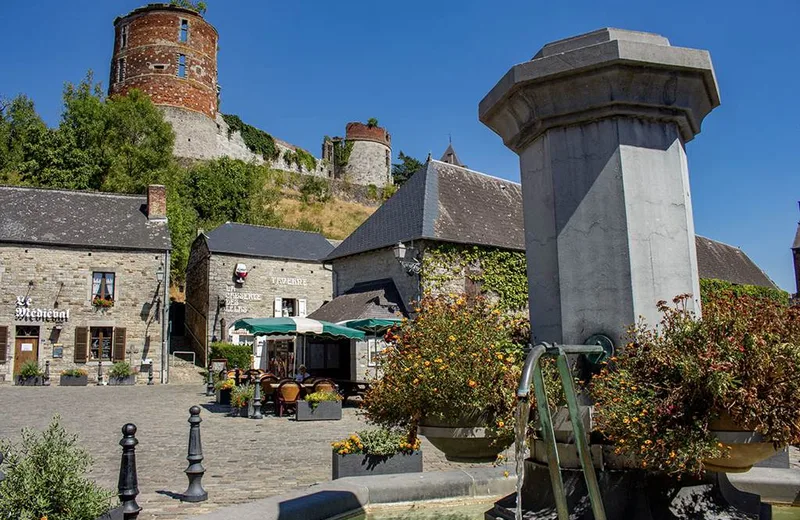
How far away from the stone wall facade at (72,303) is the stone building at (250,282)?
2829 mm

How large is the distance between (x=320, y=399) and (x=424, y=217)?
8073 mm

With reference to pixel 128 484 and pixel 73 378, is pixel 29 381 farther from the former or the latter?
pixel 128 484

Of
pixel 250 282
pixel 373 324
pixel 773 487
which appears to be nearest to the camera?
pixel 773 487

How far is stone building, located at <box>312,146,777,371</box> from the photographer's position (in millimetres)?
18828

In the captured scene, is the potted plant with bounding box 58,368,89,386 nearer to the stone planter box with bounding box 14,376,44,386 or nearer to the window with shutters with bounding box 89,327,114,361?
the stone planter box with bounding box 14,376,44,386

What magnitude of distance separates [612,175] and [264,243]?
28971mm

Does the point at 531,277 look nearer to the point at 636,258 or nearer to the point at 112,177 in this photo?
the point at 636,258

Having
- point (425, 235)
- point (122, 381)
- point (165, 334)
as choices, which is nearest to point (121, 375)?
point (122, 381)

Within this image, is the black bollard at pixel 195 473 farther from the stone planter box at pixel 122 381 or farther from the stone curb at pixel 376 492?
the stone planter box at pixel 122 381

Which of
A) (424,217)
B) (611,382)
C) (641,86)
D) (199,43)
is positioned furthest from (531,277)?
(199,43)

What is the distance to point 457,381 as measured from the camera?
3531mm

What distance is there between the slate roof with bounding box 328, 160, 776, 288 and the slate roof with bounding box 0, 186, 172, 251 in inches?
412

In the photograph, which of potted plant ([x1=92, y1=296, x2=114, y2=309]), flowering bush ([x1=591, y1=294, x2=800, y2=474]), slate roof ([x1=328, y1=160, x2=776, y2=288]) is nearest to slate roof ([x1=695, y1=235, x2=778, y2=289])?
slate roof ([x1=328, y1=160, x2=776, y2=288])

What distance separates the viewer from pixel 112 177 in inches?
1463
